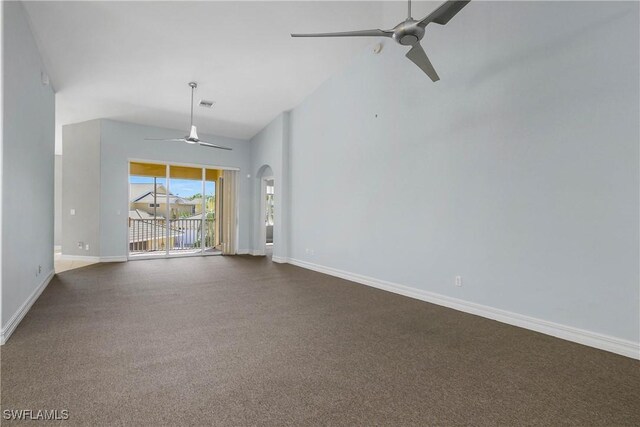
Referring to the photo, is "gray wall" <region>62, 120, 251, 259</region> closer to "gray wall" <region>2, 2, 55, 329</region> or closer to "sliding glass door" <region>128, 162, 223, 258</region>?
"sliding glass door" <region>128, 162, 223, 258</region>

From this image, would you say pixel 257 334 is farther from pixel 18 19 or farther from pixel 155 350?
pixel 18 19

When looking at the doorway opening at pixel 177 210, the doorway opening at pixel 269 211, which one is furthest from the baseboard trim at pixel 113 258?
the doorway opening at pixel 269 211

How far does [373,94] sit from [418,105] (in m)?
0.95

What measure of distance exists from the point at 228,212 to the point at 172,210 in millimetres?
1446

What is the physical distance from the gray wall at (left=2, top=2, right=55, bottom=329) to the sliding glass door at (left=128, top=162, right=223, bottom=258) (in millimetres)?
3261

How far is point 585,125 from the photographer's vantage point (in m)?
2.61

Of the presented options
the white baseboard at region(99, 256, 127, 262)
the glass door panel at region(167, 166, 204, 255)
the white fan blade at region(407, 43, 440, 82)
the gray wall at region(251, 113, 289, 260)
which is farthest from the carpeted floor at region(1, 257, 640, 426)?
the glass door panel at region(167, 166, 204, 255)

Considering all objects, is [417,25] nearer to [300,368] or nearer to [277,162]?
[300,368]

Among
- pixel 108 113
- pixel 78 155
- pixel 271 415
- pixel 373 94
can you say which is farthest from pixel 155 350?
pixel 78 155

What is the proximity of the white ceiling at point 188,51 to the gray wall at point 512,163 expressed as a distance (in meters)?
0.95

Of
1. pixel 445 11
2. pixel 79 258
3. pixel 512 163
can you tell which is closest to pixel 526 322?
pixel 512 163

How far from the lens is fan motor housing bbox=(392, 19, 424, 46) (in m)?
2.40

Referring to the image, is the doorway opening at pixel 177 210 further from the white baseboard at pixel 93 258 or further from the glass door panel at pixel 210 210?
the white baseboard at pixel 93 258

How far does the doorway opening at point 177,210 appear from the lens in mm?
7984
